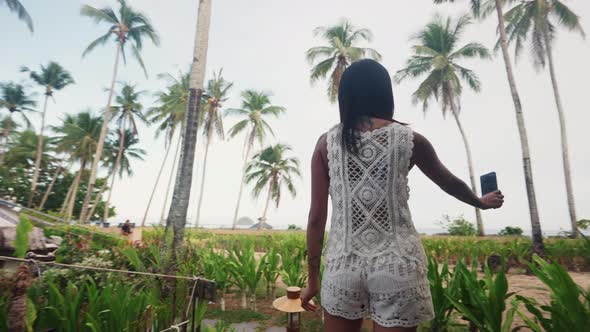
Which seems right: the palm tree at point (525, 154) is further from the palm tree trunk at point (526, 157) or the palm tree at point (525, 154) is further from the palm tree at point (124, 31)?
the palm tree at point (124, 31)

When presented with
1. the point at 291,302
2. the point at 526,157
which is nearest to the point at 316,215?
the point at 291,302

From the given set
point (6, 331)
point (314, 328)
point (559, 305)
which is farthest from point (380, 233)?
A: point (314, 328)

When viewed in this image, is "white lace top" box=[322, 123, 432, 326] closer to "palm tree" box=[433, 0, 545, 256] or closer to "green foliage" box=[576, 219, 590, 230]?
"green foliage" box=[576, 219, 590, 230]

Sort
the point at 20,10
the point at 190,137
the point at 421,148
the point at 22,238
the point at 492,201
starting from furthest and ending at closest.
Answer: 1. the point at 20,10
2. the point at 190,137
3. the point at 22,238
4. the point at 492,201
5. the point at 421,148

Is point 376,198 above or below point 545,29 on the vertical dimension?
below

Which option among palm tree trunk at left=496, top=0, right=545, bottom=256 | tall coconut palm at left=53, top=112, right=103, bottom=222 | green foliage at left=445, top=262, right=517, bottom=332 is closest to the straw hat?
green foliage at left=445, top=262, right=517, bottom=332

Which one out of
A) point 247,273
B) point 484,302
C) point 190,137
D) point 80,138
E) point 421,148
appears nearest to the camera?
point 421,148

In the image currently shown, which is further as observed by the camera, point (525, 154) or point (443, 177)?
point (525, 154)

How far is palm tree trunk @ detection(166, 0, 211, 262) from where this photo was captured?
4.84 meters

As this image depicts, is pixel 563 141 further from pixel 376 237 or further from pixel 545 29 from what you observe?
pixel 376 237

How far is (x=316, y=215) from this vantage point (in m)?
1.10

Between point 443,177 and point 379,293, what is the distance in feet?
1.63

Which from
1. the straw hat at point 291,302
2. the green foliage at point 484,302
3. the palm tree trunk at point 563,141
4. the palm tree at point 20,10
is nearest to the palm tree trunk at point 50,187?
the palm tree at point 20,10

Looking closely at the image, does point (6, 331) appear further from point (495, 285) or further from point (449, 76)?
point (449, 76)
